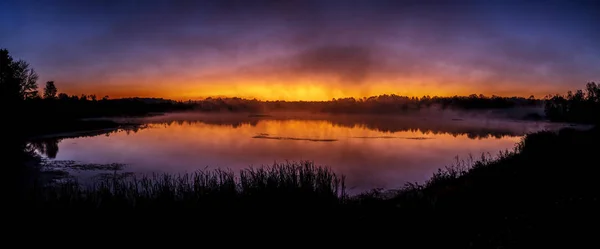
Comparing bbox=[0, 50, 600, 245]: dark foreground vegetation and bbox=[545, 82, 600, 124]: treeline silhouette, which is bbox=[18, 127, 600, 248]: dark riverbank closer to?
bbox=[0, 50, 600, 245]: dark foreground vegetation

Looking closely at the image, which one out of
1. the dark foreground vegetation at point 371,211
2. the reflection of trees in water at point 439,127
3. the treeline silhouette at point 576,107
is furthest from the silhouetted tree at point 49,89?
the treeline silhouette at point 576,107

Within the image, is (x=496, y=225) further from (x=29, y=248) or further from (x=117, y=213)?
(x=29, y=248)

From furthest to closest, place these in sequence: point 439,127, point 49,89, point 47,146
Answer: point 49,89 → point 439,127 → point 47,146

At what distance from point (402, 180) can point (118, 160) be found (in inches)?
754

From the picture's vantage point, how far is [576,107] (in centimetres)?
9162

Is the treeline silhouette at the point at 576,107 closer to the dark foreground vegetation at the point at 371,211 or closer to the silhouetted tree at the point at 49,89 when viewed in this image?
the dark foreground vegetation at the point at 371,211

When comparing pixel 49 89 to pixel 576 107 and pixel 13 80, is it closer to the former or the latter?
pixel 13 80

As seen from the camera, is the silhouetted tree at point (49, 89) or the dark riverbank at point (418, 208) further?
the silhouetted tree at point (49, 89)

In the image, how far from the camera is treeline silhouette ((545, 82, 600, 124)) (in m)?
81.3

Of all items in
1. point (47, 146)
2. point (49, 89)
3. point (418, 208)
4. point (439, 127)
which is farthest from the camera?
point (49, 89)

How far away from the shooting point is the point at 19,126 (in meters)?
44.1

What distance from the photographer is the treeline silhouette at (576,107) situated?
267 ft

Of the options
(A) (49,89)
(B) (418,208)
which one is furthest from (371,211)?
(A) (49,89)

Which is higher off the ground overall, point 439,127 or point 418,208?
point 418,208
